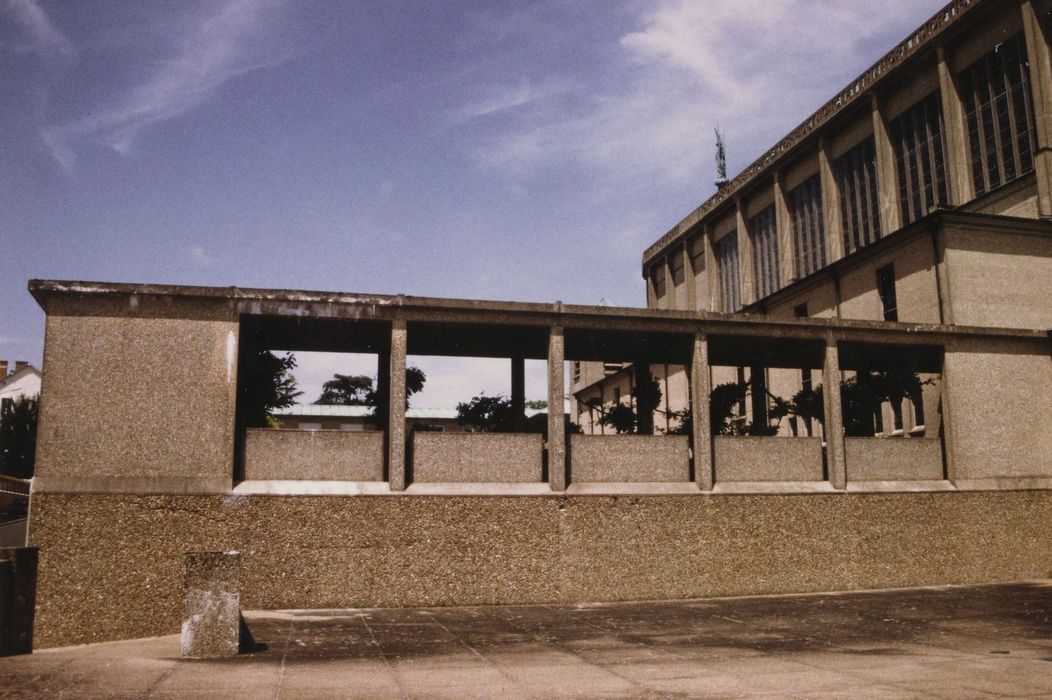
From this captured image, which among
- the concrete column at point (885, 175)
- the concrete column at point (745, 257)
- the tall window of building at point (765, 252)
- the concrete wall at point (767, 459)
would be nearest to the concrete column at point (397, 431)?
the concrete wall at point (767, 459)

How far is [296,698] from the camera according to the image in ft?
22.3

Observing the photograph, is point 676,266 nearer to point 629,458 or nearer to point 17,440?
point 629,458

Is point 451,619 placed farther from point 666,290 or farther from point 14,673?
point 666,290

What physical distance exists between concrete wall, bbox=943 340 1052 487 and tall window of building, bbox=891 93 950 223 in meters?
10.9

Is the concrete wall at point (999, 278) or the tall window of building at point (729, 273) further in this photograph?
the tall window of building at point (729, 273)

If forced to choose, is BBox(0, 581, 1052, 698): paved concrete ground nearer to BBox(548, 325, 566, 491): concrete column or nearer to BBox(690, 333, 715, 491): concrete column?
BBox(548, 325, 566, 491): concrete column

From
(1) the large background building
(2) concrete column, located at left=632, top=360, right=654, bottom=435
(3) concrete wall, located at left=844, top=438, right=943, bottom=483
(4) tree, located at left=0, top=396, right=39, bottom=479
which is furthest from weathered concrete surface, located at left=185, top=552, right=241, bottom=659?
(4) tree, located at left=0, top=396, right=39, bottom=479

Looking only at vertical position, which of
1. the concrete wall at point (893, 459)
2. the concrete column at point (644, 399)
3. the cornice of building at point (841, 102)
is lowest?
the concrete wall at point (893, 459)

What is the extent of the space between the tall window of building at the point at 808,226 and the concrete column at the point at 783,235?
22cm

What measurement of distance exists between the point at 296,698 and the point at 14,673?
321 centimetres

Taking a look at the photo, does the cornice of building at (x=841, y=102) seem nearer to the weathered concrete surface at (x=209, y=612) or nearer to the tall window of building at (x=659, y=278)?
the tall window of building at (x=659, y=278)

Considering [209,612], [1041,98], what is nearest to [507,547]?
[209,612]

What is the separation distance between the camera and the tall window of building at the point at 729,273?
133ft

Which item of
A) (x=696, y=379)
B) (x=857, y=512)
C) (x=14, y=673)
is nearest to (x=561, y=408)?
(x=696, y=379)
